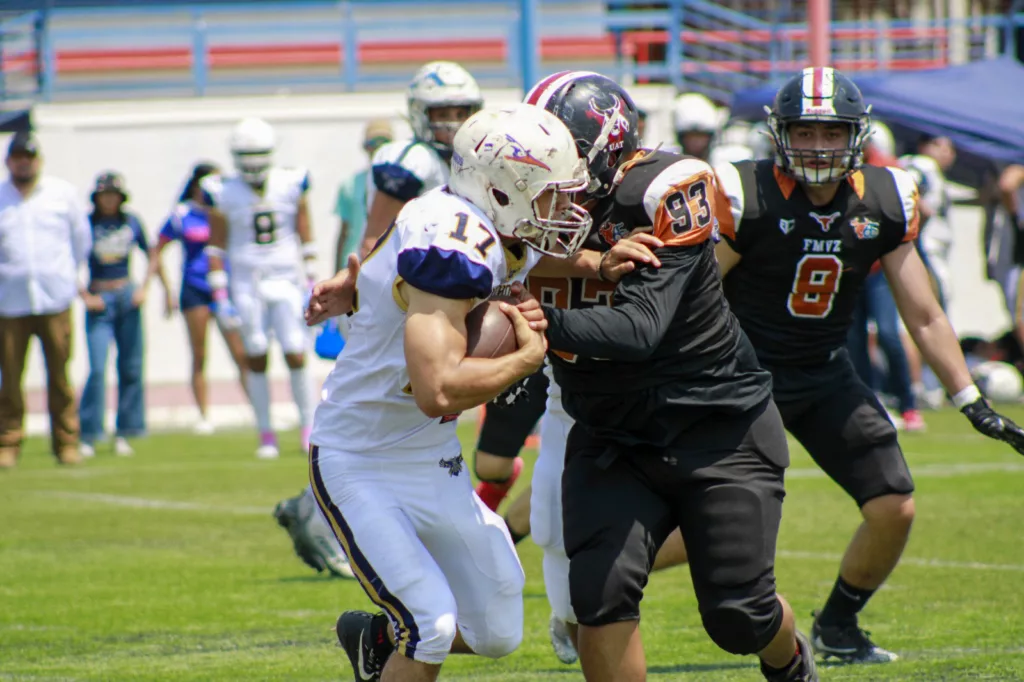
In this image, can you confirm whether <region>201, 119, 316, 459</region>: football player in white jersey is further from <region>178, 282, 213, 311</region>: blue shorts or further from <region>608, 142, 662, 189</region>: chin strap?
<region>608, 142, 662, 189</region>: chin strap

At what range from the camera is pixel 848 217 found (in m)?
5.06

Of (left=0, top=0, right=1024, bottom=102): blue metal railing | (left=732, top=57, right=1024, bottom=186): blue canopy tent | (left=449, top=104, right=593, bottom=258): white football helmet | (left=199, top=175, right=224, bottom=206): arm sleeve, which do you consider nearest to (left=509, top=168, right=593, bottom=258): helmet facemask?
(left=449, top=104, right=593, bottom=258): white football helmet

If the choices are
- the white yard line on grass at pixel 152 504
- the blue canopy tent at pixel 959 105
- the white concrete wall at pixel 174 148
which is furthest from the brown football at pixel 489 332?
Answer: the white concrete wall at pixel 174 148

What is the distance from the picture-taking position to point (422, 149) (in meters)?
6.55

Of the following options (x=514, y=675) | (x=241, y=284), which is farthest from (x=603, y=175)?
(x=241, y=284)

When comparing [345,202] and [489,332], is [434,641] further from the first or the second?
[345,202]

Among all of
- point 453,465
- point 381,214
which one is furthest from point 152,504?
point 453,465

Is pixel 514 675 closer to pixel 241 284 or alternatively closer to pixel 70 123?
pixel 241 284

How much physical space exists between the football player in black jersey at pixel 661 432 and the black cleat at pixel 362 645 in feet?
1.81

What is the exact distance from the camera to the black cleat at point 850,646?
507 centimetres

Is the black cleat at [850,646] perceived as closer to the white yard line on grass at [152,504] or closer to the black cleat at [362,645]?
the black cleat at [362,645]

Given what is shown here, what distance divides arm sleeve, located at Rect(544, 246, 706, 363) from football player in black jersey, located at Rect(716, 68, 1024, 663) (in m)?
1.16

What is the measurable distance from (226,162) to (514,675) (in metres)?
12.9

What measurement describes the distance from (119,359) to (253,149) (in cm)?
→ 242
